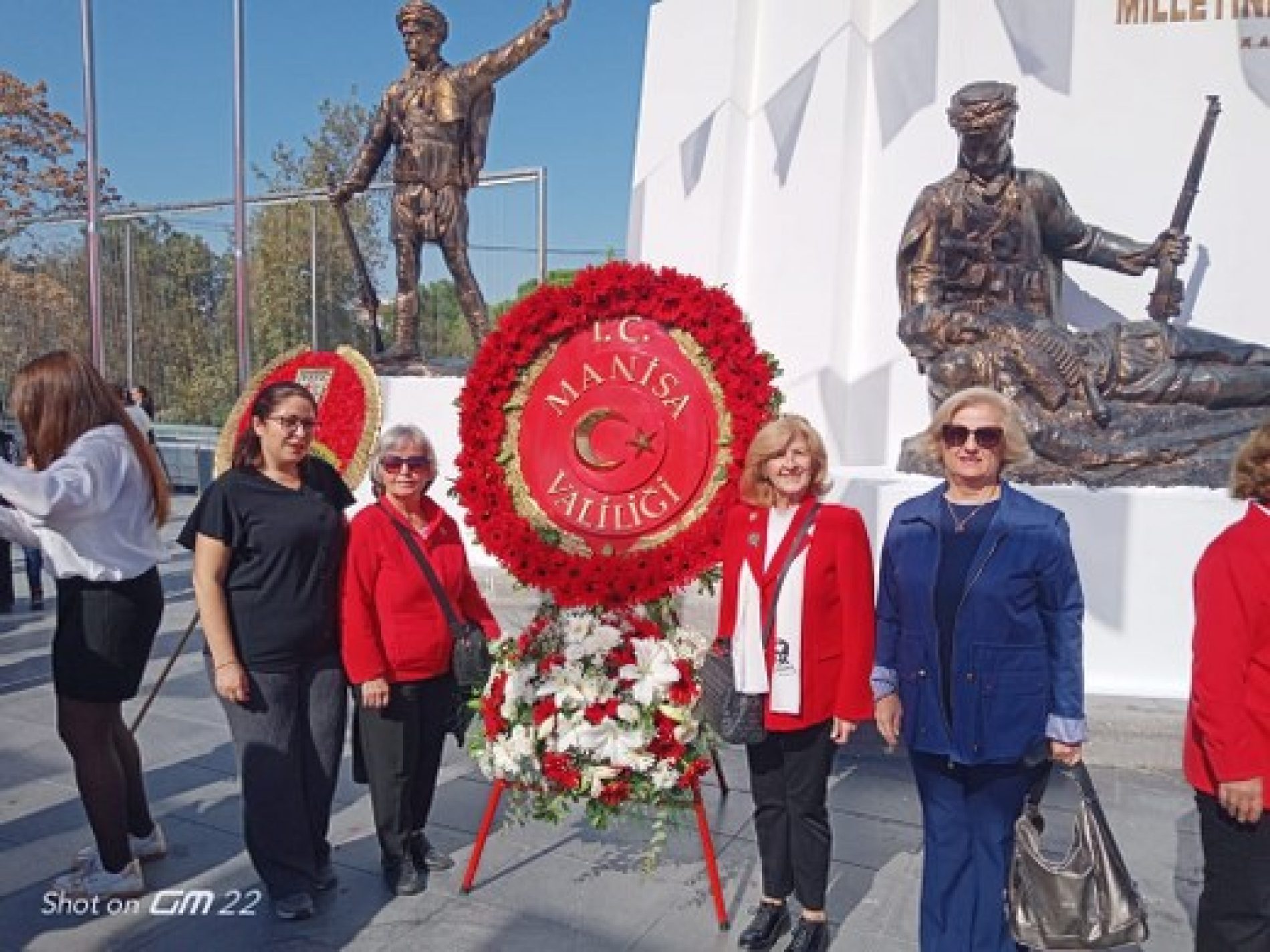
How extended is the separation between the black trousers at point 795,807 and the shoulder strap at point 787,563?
0.95ft

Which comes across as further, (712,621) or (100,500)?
(712,621)

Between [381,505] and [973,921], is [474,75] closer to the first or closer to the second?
[381,505]

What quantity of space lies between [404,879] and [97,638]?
46.5 inches

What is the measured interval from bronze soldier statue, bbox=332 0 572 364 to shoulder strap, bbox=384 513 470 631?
186 inches

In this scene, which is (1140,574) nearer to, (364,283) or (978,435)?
(978,435)

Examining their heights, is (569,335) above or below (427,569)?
above

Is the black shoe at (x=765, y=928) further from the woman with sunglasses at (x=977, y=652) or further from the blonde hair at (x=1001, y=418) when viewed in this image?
the blonde hair at (x=1001, y=418)

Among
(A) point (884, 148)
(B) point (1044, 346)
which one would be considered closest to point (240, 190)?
(A) point (884, 148)

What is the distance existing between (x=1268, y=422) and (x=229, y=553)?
8.71ft

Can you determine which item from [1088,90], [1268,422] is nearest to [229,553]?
[1268,422]

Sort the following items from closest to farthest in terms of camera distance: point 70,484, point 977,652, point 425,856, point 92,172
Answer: point 977,652 < point 70,484 < point 425,856 < point 92,172

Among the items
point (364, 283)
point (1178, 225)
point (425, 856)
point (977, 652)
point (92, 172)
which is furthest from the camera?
point (92, 172)

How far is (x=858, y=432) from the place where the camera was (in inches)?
270

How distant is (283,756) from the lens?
284cm
